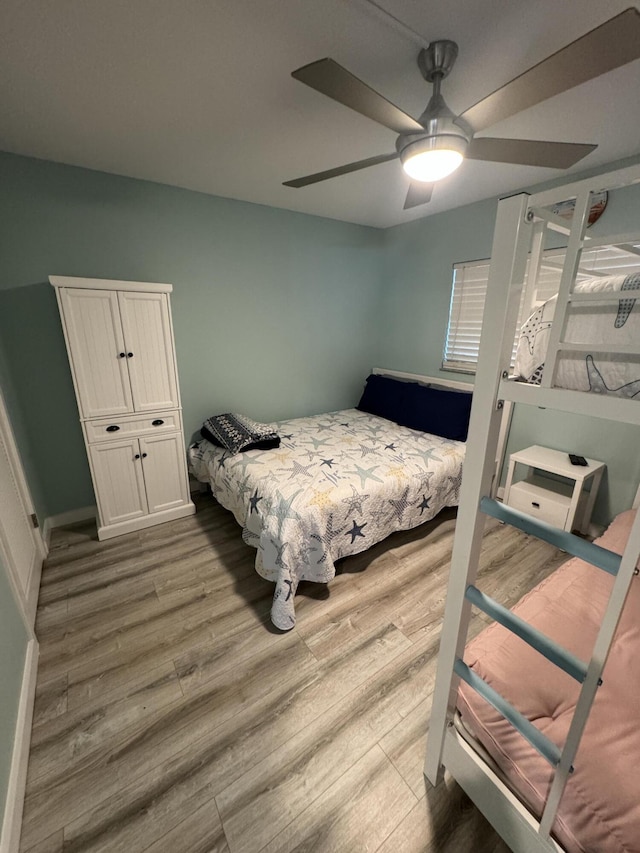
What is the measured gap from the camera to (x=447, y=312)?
326 cm

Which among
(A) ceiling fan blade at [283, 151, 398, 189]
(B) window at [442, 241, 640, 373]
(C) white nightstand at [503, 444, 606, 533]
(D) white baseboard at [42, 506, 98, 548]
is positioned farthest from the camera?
(B) window at [442, 241, 640, 373]

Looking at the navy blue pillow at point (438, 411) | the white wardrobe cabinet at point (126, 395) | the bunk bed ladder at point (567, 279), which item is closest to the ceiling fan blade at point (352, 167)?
the bunk bed ladder at point (567, 279)

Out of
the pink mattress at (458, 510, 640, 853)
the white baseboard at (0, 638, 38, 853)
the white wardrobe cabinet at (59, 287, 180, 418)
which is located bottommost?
the white baseboard at (0, 638, 38, 853)

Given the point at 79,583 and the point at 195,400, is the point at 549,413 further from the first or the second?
the point at 79,583

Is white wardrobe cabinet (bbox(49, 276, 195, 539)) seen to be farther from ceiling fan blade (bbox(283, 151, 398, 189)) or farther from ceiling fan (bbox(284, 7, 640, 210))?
ceiling fan (bbox(284, 7, 640, 210))

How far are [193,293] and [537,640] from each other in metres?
2.99

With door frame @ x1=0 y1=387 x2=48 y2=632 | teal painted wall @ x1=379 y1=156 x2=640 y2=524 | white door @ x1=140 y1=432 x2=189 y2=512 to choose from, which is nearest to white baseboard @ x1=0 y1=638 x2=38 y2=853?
door frame @ x1=0 y1=387 x2=48 y2=632

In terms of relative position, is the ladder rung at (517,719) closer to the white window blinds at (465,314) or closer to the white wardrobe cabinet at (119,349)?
the white wardrobe cabinet at (119,349)

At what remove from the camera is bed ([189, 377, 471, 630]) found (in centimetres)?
181

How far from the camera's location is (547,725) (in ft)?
3.05

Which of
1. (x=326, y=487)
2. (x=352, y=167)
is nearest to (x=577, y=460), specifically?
(x=326, y=487)

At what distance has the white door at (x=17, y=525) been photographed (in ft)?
5.38

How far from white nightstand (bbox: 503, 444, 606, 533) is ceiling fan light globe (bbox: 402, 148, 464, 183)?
1.96m

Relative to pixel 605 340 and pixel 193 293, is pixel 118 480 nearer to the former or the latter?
pixel 193 293
